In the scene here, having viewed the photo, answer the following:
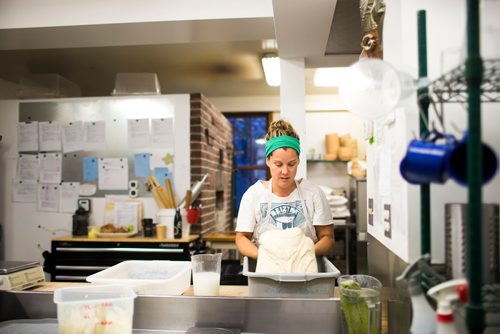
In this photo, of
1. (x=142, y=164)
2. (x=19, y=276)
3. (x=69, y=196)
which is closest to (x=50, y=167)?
(x=69, y=196)

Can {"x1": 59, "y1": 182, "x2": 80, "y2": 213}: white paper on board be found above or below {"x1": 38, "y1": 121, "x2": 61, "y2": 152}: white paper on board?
below

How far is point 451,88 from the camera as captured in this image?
929 millimetres

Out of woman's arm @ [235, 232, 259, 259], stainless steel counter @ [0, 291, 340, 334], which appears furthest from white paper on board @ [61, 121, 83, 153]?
stainless steel counter @ [0, 291, 340, 334]

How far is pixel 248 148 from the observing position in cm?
685

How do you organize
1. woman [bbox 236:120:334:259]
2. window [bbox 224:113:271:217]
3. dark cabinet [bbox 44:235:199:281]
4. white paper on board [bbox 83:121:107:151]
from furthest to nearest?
window [bbox 224:113:271:217] → white paper on board [bbox 83:121:107:151] → dark cabinet [bbox 44:235:199:281] → woman [bbox 236:120:334:259]

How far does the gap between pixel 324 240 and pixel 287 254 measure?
1.45 ft

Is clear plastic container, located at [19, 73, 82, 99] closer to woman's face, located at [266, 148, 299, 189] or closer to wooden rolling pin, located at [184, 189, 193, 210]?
wooden rolling pin, located at [184, 189, 193, 210]

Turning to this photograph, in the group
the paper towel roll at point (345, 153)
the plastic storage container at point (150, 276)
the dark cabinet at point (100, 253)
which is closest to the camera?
the plastic storage container at point (150, 276)

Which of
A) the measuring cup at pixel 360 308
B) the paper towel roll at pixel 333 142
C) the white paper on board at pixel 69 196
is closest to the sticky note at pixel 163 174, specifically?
the white paper on board at pixel 69 196

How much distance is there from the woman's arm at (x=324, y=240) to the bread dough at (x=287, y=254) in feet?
1.00

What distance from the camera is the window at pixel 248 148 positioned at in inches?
267

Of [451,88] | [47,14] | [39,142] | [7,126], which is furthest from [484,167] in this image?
[7,126]

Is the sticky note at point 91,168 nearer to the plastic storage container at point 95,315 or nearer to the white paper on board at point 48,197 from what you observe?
the white paper on board at point 48,197

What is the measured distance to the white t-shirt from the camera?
1.94m
